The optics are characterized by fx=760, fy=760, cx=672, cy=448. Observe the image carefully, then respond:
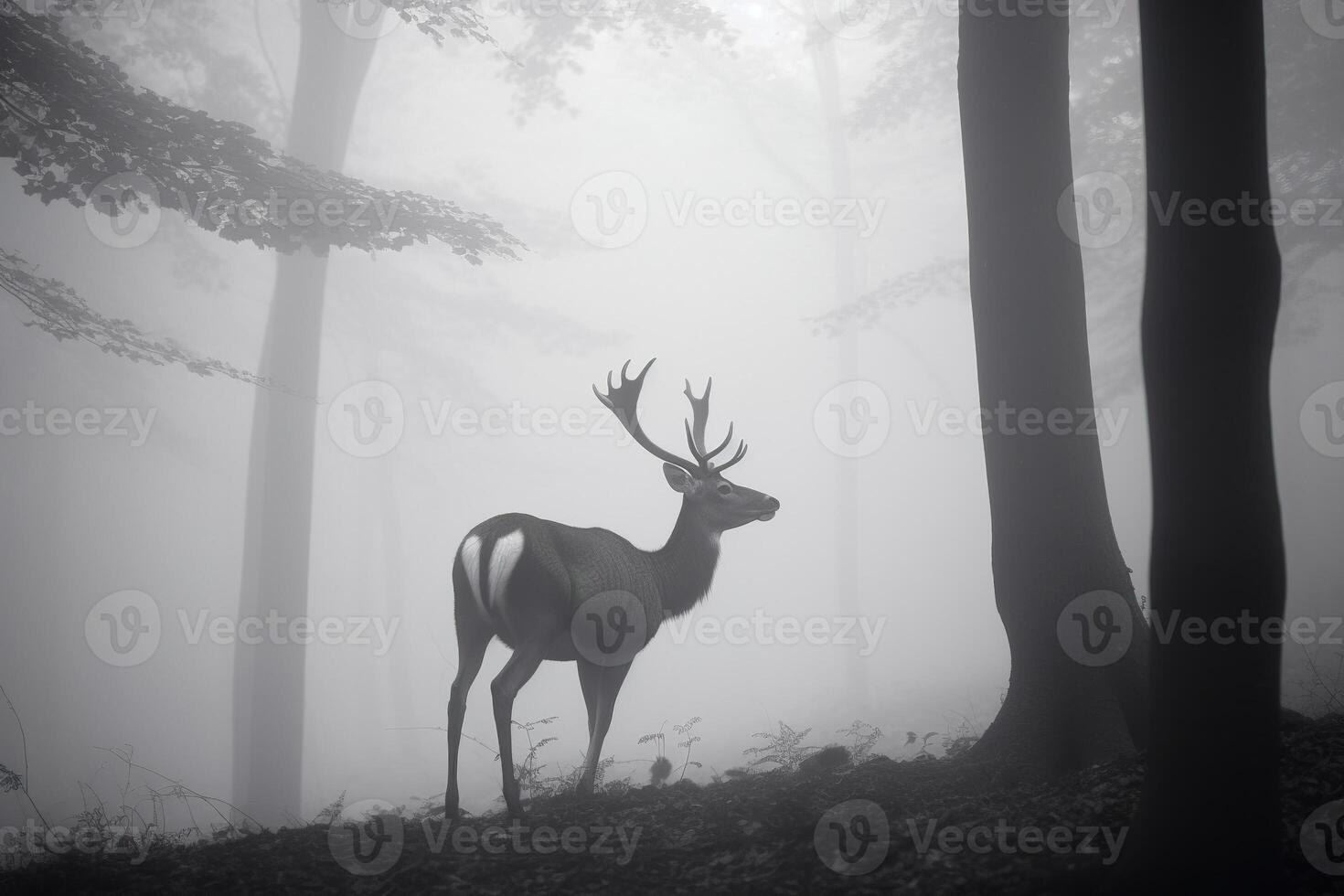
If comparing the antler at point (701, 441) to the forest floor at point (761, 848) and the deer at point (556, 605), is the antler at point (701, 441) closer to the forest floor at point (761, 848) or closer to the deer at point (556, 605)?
the deer at point (556, 605)

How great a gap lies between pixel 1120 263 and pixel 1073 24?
4.68m

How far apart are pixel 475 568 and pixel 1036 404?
11.0ft

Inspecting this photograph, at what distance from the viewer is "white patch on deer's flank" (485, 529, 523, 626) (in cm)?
433

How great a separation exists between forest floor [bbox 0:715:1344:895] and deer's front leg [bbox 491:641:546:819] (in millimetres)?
139

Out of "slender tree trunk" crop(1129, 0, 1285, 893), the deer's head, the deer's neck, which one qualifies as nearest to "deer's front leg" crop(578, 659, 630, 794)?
the deer's neck

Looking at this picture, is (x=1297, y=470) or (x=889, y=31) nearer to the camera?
(x=889, y=31)

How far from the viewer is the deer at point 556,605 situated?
13.9ft

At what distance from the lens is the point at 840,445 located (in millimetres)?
19422

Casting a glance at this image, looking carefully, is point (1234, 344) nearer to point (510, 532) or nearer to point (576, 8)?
point (510, 532)

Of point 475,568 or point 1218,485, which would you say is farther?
point 475,568

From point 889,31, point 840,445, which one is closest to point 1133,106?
point 889,31

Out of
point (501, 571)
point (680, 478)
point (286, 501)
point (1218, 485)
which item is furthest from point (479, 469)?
point (1218, 485)

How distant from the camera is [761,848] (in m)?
3.16

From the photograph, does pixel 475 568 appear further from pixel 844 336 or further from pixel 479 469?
pixel 479 469
